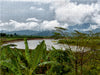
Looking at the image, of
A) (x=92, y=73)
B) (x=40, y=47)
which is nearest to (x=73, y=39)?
(x=40, y=47)

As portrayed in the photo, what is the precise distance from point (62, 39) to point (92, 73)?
0.98 meters

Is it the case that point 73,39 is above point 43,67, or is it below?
above

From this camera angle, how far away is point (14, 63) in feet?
5.78

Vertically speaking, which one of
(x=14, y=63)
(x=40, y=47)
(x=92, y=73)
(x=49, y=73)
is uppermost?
(x=40, y=47)

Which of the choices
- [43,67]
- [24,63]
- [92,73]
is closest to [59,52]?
[43,67]

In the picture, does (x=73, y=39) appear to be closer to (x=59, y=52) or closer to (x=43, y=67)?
(x=43, y=67)

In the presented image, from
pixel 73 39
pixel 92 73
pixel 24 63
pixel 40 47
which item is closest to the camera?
pixel 40 47

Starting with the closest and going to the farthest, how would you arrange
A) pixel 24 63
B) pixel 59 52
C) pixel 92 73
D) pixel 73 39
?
1. pixel 73 39
2. pixel 24 63
3. pixel 92 73
4. pixel 59 52

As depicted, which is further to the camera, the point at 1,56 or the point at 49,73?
the point at 1,56

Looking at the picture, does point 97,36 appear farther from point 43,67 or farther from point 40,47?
point 43,67

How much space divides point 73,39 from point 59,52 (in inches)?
44.8

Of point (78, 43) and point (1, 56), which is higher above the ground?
point (78, 43)

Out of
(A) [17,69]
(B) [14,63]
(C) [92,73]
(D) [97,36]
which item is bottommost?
(C) [92,73]

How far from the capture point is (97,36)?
5.95 feet
